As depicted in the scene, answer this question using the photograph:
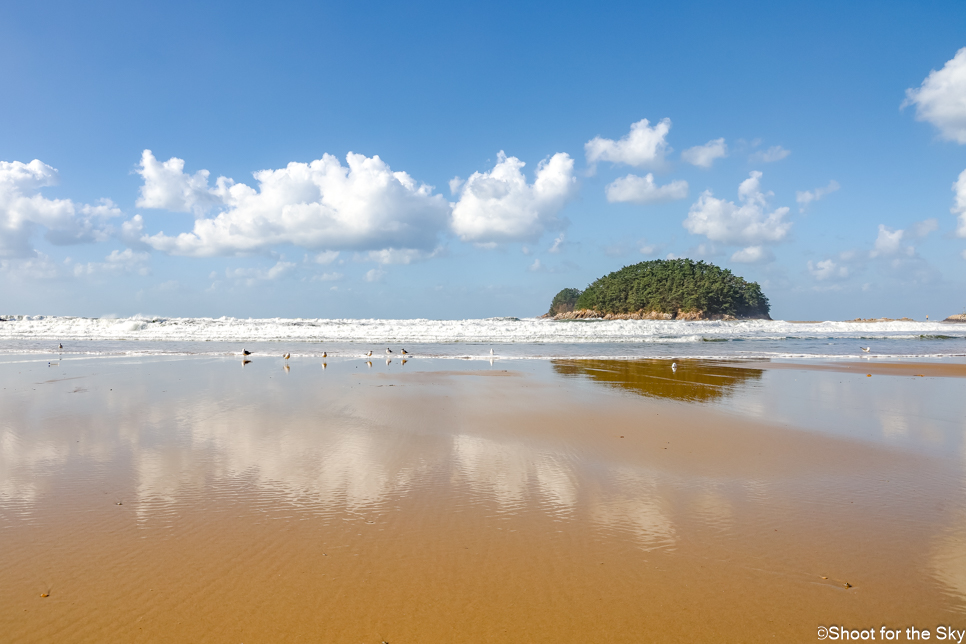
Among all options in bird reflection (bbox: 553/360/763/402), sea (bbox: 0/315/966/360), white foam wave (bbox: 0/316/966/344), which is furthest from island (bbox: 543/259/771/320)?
bird reflection (bbox: 553/360/763/402)

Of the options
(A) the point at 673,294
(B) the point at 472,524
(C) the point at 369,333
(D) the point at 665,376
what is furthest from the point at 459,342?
(A) the point at 673,294

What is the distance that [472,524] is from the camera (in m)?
3.93

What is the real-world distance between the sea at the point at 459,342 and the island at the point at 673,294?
19.4 m

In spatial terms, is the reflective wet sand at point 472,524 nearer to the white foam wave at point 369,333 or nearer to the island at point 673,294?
the white foam wave at point 369,333

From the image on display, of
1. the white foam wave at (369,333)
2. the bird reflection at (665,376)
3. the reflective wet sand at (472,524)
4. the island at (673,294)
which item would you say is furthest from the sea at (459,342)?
the island at (673,294)

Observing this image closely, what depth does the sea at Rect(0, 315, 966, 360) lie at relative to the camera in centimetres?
2153

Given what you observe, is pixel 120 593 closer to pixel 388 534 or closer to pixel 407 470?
pixel 388 534

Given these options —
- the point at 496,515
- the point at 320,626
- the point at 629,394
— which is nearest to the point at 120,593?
the point at 320,626

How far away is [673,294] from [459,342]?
46.6 metres

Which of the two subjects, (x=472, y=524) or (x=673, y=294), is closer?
(x=472, y=524)

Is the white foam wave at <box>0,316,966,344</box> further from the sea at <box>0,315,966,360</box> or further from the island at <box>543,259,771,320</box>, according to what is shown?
the island at <box>543,259,771,320</box>

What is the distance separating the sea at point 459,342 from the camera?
21531mm

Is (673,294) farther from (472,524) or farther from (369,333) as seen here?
(472,524)

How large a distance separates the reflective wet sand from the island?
59657 mm
